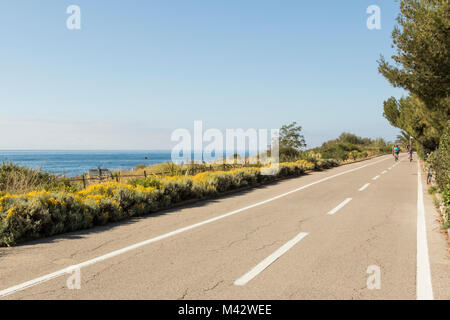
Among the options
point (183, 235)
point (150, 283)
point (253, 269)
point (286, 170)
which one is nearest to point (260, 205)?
point (183, 235)

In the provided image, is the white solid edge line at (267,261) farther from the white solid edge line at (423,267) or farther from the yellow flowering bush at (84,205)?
the yellow flowering bush at (84,205)

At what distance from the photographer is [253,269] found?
4875 millimetres

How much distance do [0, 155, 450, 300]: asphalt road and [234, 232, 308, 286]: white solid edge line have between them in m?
0.02

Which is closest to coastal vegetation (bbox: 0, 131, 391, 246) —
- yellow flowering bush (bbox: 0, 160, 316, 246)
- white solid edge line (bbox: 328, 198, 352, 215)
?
yellow flowering bush (bbox: 0, 160, 316, 246)

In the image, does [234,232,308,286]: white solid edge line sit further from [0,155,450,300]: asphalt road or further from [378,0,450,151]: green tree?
[378,0,450,151]: green tree

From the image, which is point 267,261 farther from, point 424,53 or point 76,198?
point 424,53

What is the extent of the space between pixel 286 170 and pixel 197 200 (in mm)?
11498

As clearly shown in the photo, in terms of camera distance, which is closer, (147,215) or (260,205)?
(147,215)
